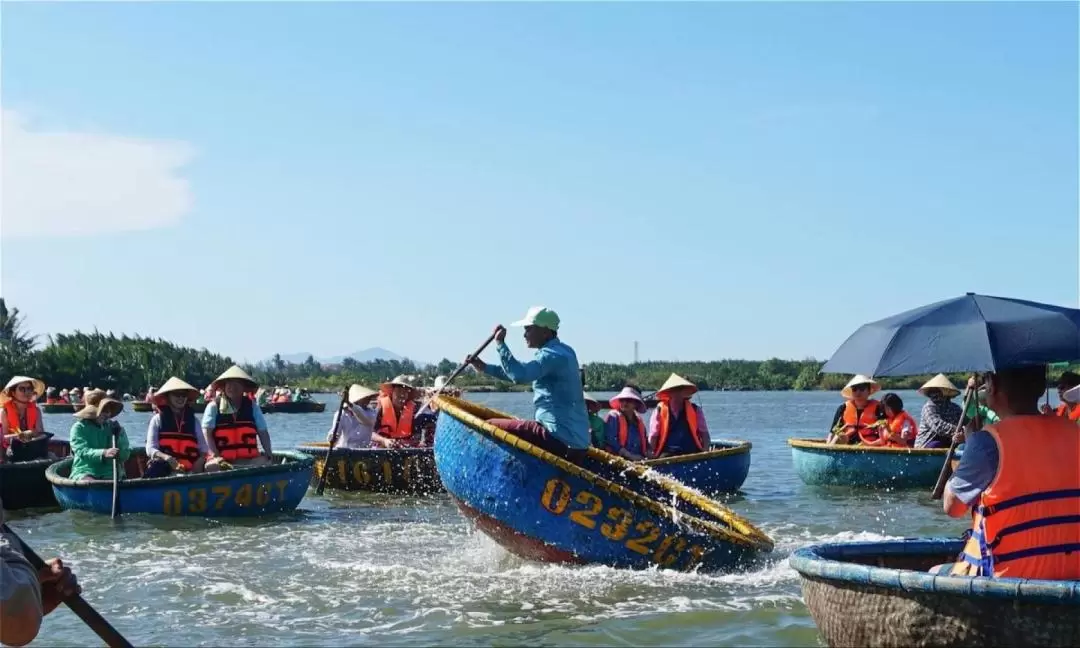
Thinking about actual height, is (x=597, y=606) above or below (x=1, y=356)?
below

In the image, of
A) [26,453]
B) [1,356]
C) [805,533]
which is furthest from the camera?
[1,356]

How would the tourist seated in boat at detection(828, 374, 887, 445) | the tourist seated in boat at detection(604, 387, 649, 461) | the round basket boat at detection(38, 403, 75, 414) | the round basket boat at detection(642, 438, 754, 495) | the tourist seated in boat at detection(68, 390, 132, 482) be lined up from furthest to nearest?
the round basket boat at detection(38, 403, 75, 414) < the tourist seated in boat at detection(828, 374, 887, 445) < the tourist seated in boat at detection(604, 387, 649, 461) < the round basket boat at detection(642, 438, 754, 495) < the tourist seated in boat at detection(68, 390, 132, 482)

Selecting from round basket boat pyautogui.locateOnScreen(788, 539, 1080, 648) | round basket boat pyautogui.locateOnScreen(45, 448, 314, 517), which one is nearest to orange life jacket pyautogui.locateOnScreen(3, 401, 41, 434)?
round basket boat pyautogui.locateOnScreen(45, 448, 314, 517)

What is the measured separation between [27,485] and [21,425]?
120 centimetres

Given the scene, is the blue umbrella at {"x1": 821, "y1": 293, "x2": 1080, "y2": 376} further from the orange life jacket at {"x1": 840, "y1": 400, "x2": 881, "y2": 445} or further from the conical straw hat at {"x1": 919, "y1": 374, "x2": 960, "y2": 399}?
the orange life jacket at {"x1": 840, "y1": 400, "x2": 881, "y2": 445}

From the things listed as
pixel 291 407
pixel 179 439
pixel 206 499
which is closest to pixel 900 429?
pixel 206 499

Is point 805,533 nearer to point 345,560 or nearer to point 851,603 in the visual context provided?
point 345,560

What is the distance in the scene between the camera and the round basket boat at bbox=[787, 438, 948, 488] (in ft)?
50.0

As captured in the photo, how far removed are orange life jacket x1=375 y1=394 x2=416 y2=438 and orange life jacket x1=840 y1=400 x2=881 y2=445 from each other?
19.8 feet

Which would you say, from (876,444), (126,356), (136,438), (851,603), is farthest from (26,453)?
(126,356)

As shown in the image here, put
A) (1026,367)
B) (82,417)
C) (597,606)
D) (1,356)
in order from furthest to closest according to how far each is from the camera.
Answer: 1. (1,356)
2. (82,417)
3. (597,606)
4. (1026,367)

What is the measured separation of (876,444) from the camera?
54.0 feet

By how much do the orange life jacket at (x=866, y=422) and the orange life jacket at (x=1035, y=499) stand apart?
37.9ft

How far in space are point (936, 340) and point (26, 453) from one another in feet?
41.0
